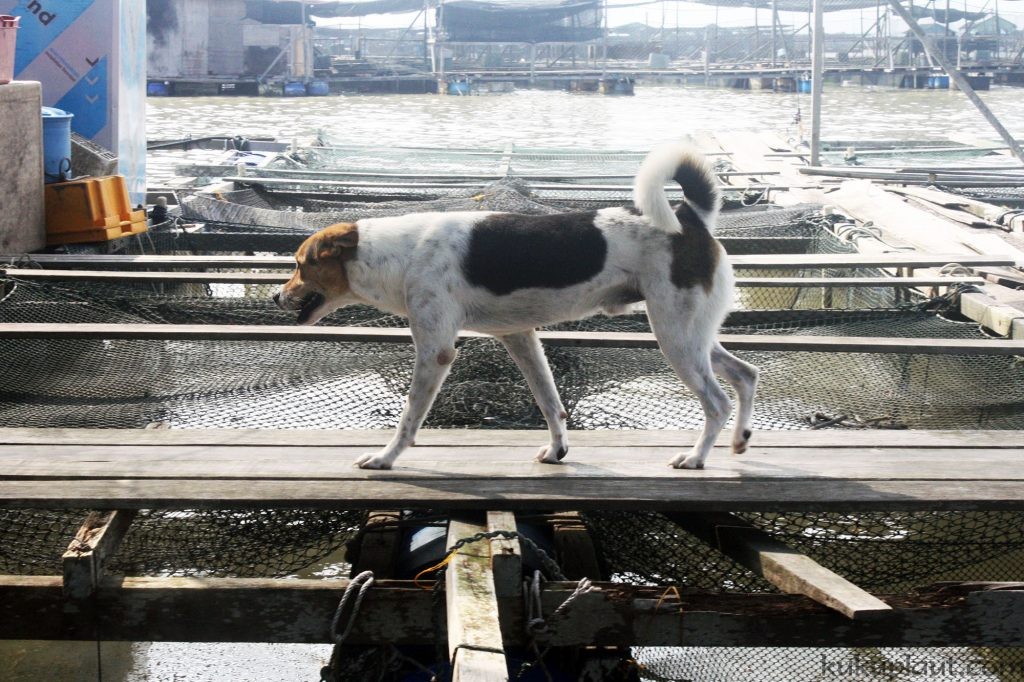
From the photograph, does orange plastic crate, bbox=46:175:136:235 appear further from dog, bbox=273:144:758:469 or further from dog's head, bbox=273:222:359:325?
dog, bbox=273:144:758:469

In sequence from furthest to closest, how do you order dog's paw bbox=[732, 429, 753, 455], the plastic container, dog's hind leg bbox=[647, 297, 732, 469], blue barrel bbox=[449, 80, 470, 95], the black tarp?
the black tarp
blue barrel bbox=[449, 80, 470, 95]
the plastic container
dog's paw bbox=[732, 429, 753, 455]
dog's hind leg bbox=[647, 297, 732, 469]

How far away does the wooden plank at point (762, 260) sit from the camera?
26.2 feet

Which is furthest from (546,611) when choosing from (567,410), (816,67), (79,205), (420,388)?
(816,67)

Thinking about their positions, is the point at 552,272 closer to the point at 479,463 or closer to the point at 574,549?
the point at 479,463

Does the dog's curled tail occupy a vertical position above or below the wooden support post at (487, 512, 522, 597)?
A: above

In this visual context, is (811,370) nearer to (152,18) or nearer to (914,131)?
(914,131)

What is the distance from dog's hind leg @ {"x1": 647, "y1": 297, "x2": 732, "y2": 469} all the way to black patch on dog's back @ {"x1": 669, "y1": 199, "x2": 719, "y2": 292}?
4.3 inches

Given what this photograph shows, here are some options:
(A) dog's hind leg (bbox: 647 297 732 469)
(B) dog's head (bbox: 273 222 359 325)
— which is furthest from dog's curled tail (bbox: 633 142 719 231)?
(B) dog's head (bbox: 273 222 359 325)

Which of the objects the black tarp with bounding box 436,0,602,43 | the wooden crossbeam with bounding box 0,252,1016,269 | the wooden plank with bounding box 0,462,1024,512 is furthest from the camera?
the black tarp with bounding box 436,0,602,43

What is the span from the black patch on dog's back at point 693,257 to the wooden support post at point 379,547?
4.77 feet

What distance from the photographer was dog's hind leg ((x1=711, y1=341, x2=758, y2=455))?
4738 mm

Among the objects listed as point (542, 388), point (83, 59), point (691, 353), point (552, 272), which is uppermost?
point (83, 59)

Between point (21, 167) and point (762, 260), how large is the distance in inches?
205

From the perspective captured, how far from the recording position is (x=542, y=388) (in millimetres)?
4836
